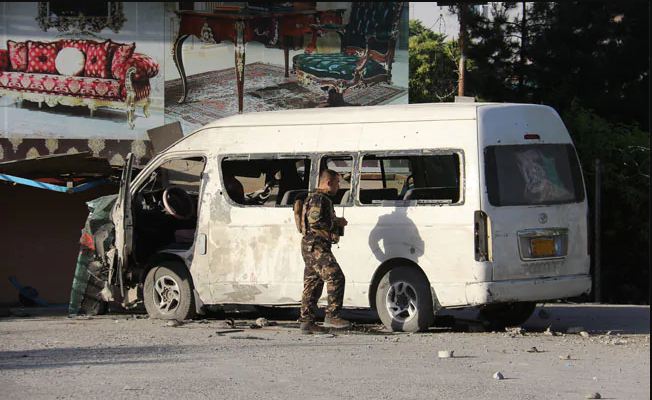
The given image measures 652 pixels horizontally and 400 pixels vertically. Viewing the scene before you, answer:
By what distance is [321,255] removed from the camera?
36.6 feet

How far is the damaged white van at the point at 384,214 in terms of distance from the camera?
10914 mm

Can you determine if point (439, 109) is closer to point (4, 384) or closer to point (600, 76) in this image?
point (4, 384)

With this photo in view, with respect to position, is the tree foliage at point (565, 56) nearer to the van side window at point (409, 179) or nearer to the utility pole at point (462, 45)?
the utility pole at point (462, 45)

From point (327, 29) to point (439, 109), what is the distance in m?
9.62

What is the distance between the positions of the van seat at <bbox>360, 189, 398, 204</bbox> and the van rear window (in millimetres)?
1177

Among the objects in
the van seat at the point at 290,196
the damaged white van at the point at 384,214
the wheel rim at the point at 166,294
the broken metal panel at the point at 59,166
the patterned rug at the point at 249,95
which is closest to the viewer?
the damaged white van at the point at 384,214

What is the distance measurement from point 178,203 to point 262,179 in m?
1.06

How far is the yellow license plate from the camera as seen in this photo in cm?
1098

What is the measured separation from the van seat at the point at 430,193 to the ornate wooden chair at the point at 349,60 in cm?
926

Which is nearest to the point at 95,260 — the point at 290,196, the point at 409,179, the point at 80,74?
the point at 290,196

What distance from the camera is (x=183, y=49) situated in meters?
20.1

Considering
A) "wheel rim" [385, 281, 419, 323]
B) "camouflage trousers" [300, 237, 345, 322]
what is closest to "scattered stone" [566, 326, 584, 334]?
"wheel rim" [385, 281, 419, 323]

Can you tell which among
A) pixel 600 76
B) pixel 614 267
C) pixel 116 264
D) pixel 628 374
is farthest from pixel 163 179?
pixel 600 76

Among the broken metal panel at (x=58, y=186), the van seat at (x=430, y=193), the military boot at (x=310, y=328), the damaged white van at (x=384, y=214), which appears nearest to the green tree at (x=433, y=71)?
the broken metal panel at (x=58, y=186)
